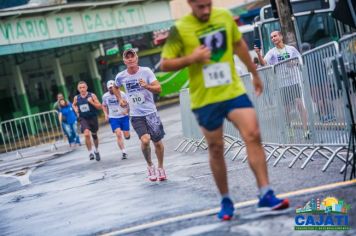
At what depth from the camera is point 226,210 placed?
5754mm

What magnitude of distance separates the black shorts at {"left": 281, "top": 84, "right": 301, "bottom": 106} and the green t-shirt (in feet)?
11.1

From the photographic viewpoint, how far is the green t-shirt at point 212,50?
18.9ft

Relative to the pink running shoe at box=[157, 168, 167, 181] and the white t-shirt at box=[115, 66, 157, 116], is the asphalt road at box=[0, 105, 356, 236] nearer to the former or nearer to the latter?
the pink running shoe at box=[157, 168, 167, 181]

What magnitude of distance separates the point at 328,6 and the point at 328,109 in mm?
10261

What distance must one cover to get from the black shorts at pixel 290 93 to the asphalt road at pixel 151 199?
0.86 m

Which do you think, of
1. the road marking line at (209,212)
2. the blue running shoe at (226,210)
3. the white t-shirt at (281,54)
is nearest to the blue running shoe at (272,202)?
the blue running shoe at (226,210)

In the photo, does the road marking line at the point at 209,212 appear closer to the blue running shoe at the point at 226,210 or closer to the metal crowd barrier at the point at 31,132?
the blue running shoe at the point at 226,210

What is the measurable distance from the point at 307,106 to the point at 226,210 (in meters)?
3.39

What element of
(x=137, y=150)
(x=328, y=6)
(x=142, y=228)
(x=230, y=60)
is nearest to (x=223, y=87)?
(x=230, y=60)

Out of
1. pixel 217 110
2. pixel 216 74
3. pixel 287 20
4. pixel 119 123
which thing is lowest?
pixel 119 123

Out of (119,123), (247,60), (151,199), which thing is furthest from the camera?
(119,123)

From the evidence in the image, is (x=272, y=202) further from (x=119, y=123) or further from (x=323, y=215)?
(x=119, y=123)

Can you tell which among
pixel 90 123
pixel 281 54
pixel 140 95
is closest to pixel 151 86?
pixel 140 95

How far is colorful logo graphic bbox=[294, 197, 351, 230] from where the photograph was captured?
5062 mm
